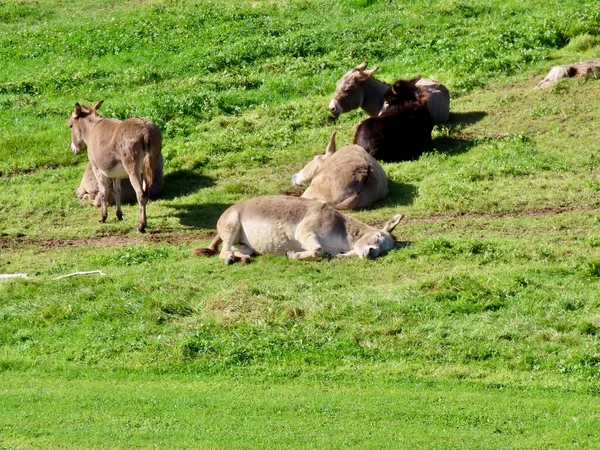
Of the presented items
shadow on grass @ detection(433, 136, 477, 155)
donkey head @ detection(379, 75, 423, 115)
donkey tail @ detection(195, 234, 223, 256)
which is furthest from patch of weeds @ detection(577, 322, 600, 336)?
donkey head @ detection(379, 75, 423, 115)

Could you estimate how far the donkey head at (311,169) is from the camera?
17.9 meters

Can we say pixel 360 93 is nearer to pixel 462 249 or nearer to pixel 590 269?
pixel 462 249

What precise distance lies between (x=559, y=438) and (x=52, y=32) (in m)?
22.0

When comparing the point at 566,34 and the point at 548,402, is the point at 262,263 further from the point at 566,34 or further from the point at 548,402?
the point at 566,34

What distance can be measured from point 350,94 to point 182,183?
12.5 feet

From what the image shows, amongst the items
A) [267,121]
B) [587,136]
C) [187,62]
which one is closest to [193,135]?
[267,121]

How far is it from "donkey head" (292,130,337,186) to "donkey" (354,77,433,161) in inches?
28.3

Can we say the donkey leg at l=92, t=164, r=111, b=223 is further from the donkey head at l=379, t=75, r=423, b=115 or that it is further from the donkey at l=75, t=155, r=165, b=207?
the donkey head at l=379, t=75, r=423, b=115

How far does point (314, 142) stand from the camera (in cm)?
2028

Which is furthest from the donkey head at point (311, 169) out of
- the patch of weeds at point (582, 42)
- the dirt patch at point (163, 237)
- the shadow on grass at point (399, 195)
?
the patch of weeds at point (582, 42)

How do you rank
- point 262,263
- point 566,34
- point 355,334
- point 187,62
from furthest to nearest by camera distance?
1. point 187,62
2. point 566,34
3. point 262,263
4. point 355,334

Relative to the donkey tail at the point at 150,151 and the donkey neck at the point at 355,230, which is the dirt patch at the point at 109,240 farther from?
the donkey neck at the point at 355,230

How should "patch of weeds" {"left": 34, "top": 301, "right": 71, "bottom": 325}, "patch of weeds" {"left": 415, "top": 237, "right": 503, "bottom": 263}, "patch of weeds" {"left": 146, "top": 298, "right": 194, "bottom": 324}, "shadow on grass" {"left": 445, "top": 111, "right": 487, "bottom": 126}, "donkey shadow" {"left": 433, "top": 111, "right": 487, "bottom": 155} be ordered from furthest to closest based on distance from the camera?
1. "shadow on grass" {"left": 445, "top": 111, "right": 487, "bottom": 126}
2. "donkey shadow" {"left": 433, "top": 111, "right": 487, "bottom": 155}
3. "patch of weeds" {"left": 415, "top": 237, "right": 503, "bottom": 263}
4. "patch of weeds" {"left": 34, "top": 301, "right": 71, "bottom": 325}
5. "patch of weeds" {"left": 146, "top": 298, "right": 194, "bottom": 324}

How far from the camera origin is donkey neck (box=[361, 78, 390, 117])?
829 inches
